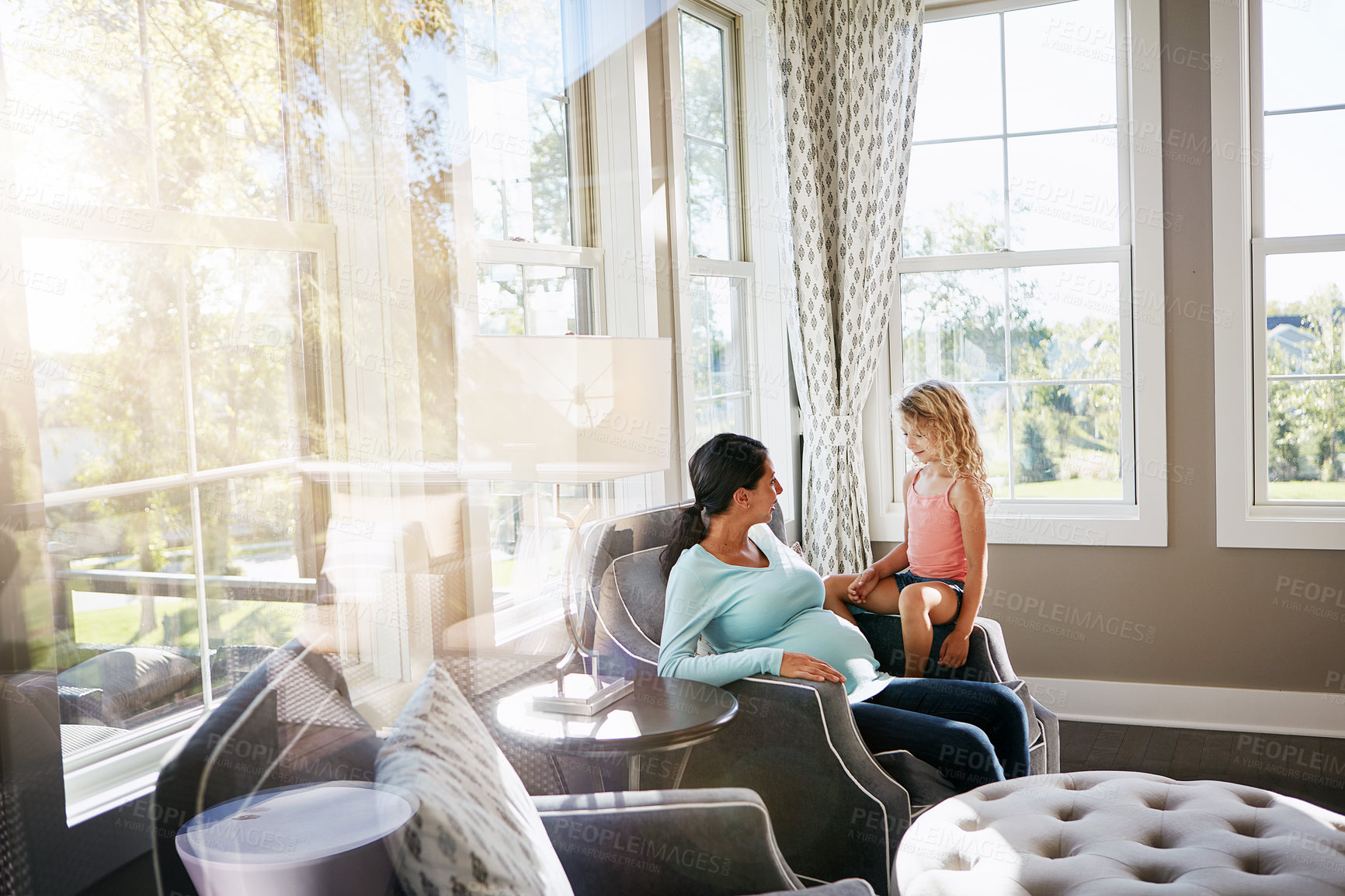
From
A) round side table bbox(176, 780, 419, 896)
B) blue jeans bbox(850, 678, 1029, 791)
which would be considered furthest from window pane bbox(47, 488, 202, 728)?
blue jeans bbox(850, 678, 1029, 791)

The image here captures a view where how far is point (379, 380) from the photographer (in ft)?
7.11

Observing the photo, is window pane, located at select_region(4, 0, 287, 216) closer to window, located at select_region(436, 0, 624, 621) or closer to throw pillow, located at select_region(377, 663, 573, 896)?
window, located at select_region(436, 0, 624, 621)

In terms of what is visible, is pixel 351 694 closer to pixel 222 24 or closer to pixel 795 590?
pixel 795 590

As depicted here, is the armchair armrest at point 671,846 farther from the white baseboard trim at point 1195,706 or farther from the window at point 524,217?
the white baseboard trim at point 1195,706

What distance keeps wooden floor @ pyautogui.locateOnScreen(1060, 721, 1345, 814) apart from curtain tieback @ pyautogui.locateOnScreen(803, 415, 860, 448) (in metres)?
1.43

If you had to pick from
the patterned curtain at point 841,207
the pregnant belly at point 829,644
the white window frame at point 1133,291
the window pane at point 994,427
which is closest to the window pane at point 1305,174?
the white window frame at point 1133,291

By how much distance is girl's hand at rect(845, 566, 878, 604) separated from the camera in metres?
3.04

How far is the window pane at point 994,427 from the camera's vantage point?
4215 mm

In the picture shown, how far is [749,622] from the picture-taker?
8.02 ft

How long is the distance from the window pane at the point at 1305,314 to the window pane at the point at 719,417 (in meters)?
2.00

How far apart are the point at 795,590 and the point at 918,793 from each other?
564mm

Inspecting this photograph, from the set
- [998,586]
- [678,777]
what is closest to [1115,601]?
[998,586]

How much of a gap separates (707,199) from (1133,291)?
171 centimetres

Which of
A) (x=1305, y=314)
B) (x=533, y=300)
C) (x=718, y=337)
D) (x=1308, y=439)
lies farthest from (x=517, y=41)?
(x=1308, y=439)
